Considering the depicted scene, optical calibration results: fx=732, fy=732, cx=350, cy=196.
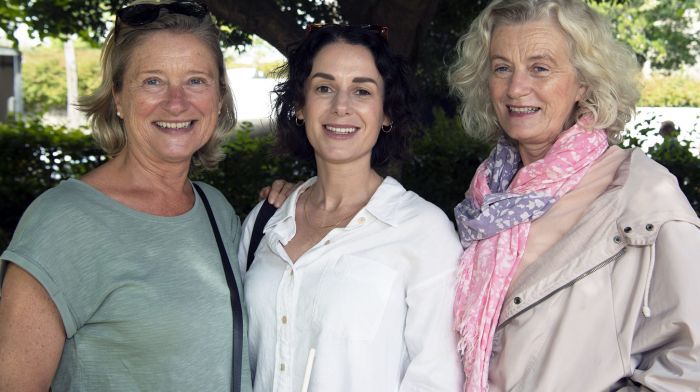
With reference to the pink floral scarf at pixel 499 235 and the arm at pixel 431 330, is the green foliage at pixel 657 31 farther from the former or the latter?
the arm at pixel 431 330

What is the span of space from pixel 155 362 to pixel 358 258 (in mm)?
762

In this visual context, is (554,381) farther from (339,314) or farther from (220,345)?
(220,345)

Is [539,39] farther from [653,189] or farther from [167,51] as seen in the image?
[167,51]

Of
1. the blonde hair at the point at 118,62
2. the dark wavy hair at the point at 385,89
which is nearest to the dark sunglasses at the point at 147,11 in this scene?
the blonde hair at the point at 118,62

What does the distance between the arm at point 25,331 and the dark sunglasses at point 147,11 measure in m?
1.00

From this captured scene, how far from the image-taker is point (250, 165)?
796cm

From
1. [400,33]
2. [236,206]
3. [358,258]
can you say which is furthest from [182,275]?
[236,206]

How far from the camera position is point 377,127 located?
2.89m

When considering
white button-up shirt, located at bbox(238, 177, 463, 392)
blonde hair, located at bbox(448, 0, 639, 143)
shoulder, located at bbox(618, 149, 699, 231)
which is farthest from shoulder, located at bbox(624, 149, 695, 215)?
white button-up shirt, located at bbox(238, 177, 463, 392)

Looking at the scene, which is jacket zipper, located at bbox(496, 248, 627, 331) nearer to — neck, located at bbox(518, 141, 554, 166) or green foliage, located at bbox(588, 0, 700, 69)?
neck, located at bbox(518, 141, 554, 166)

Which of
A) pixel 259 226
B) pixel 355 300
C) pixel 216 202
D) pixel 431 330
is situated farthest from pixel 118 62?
pixel 431 330

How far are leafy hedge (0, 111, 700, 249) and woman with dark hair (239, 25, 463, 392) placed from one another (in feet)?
13.6

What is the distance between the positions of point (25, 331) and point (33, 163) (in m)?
7.22

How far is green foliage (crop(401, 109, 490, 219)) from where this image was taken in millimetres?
7887
